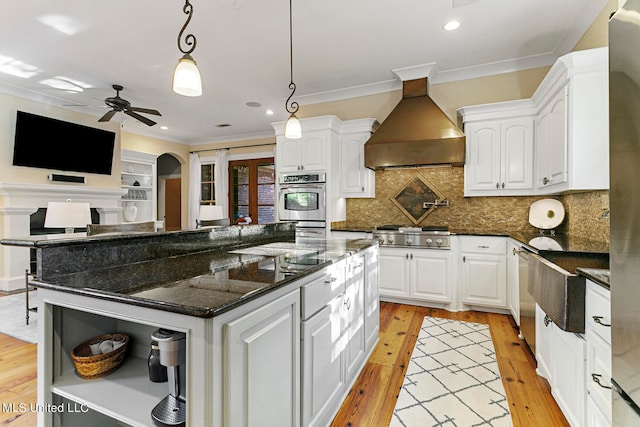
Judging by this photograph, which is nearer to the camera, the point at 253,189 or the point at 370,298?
the point at 370,298

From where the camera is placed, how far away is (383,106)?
4.27m

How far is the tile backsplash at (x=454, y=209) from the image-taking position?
3.29m

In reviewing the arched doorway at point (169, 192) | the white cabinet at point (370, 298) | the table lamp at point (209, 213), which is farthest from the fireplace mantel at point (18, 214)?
the white cabinet at point (370, 298)

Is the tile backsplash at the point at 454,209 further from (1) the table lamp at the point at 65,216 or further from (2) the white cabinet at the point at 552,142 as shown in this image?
(1) the table lamp at the point at 65,216

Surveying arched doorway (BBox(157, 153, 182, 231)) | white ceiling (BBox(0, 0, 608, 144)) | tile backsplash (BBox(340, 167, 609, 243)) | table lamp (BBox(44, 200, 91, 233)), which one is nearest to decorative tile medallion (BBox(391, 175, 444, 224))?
tile backsplash (BBox(340, 167, 609, 243))

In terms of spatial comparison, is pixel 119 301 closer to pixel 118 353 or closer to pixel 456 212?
pixel 118 353

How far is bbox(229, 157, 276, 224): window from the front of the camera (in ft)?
22.1

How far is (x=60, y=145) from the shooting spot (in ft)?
15.8

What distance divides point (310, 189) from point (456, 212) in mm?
1914

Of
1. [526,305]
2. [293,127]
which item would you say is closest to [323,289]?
[293,127]

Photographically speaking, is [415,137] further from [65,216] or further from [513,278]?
[65,216]

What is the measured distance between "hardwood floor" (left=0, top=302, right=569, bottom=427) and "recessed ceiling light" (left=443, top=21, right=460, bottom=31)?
286 cm

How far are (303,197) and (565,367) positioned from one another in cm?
317

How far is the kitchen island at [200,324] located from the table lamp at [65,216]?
64.2 inches
